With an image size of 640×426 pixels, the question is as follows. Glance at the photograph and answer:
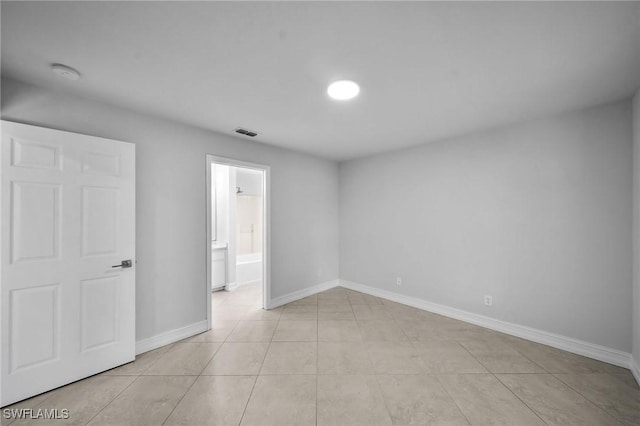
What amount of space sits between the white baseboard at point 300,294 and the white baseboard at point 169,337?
1003 millimetres

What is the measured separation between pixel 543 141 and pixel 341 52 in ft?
8.45

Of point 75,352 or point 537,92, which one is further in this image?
point 537,92

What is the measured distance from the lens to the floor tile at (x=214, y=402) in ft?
5.40

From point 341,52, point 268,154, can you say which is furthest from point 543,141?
point 268,154

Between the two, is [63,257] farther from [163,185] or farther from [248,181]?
[248,181]

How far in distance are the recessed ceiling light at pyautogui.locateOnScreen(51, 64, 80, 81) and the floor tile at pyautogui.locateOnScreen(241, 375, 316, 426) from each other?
111 inches

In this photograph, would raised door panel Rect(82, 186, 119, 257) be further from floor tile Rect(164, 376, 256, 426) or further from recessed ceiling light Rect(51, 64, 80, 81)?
floor tile Rect(164, 376, 256, 426)

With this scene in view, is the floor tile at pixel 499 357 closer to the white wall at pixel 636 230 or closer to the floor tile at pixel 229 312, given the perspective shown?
the white wall at pixel 636 230

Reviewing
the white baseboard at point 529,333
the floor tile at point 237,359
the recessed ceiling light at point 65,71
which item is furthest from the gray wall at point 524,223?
the recessed ceiling light at point 65,71

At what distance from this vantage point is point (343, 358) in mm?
2361

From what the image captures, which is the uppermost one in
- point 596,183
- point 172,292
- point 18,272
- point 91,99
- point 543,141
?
point 91,99

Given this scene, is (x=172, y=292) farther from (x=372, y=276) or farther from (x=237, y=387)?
(x=372, y=276)

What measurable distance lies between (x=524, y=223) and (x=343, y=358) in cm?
255

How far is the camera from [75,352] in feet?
6.57
